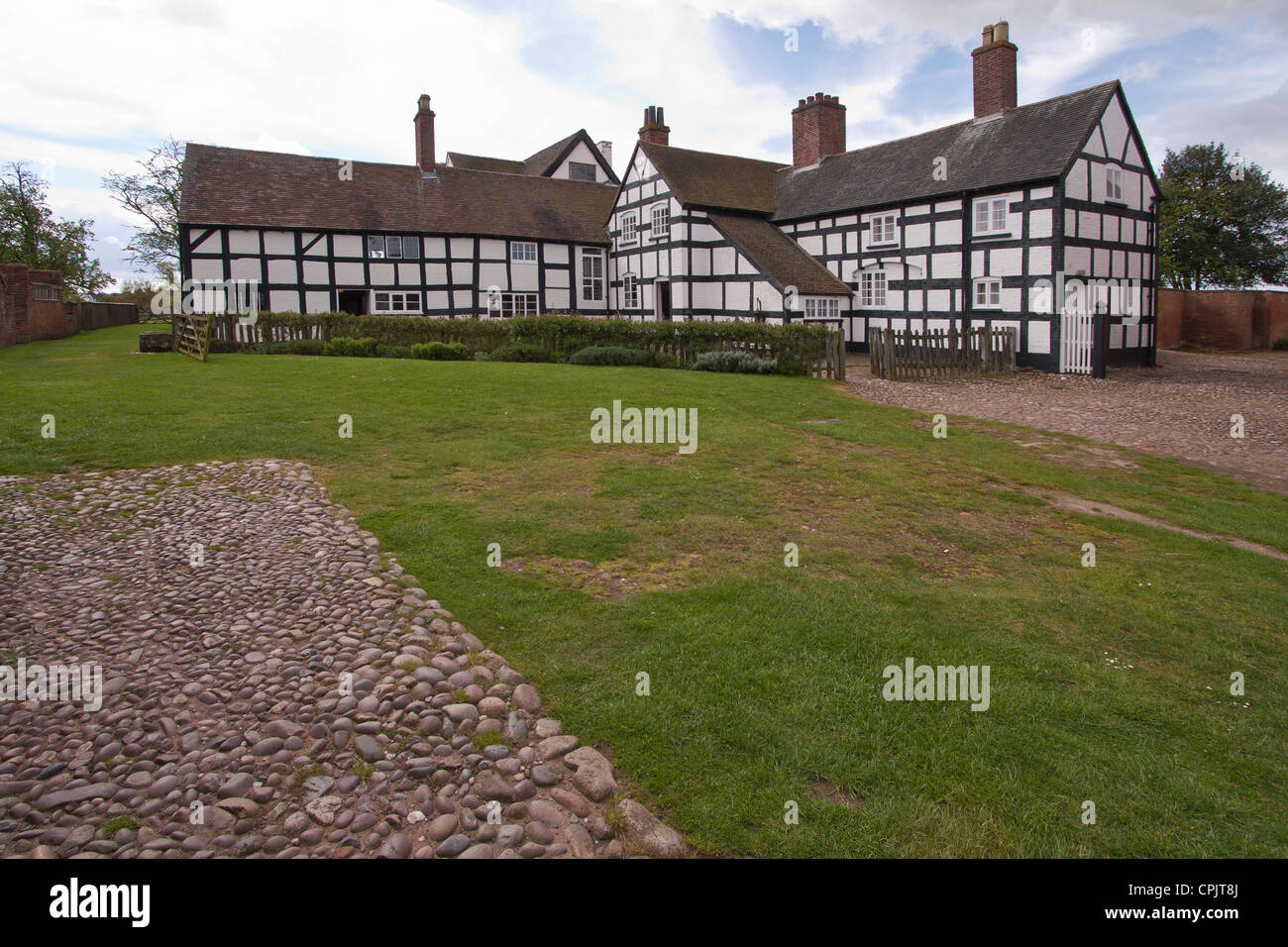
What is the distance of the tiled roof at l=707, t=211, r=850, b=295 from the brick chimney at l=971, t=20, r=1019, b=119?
8405 mm

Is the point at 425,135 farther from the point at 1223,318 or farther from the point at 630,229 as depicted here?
the point at 1223,318

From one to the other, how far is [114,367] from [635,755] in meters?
20.6

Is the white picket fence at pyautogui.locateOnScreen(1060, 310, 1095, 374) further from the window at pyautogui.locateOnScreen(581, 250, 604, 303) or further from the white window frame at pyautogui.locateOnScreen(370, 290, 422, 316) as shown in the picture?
the white window frame at pyautogui.locateOnScreen(370, 290, 422, 316)

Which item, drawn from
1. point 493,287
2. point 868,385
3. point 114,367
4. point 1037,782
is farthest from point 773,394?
point 493,287

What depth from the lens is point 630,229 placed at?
1547 inches

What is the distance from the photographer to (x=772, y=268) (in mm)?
32844

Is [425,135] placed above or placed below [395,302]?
above

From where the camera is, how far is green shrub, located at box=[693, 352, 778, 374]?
2256 centimetres

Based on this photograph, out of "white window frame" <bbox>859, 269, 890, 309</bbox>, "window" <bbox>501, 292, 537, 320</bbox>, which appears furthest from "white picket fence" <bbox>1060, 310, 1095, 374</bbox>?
"window" <bbox>501, 292, 537, 320</bbox>

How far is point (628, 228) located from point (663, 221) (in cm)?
346

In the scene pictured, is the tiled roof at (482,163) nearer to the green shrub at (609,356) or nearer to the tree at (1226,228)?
the green shrub at (609,356)

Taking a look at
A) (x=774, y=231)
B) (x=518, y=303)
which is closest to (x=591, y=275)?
(x=518, y=303)
